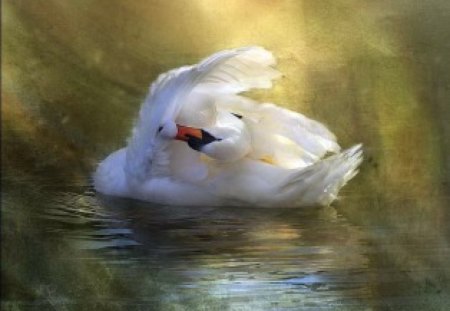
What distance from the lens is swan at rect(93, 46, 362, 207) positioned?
0.79m

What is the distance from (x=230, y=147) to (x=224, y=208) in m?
0.07

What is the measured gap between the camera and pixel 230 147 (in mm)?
794

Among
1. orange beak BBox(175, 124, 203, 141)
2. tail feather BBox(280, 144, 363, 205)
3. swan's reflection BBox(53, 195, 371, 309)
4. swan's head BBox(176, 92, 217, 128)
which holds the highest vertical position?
swan's head BBox(176, 92, 217, 128)

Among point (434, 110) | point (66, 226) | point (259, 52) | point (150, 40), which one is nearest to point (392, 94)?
point (434, 110)

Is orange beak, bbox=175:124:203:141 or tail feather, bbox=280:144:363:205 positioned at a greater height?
orange beak, bbox=175:124:203:141

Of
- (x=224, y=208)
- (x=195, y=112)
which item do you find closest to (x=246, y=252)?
(x=224, y=208)

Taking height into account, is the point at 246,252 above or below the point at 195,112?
below

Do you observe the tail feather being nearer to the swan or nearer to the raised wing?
the swan

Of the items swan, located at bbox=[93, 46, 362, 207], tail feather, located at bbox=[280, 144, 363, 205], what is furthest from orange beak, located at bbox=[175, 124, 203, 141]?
tail feather, located at bbox=[280, 144, 363, 205]

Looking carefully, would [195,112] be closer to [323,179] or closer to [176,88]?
[176,88]

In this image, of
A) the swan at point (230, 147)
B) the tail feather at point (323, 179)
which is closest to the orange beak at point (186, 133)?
the swan at point (230, 147)

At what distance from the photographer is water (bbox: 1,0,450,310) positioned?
788 millimetres

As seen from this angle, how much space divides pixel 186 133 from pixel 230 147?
2.0 inches

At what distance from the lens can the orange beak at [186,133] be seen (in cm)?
79
